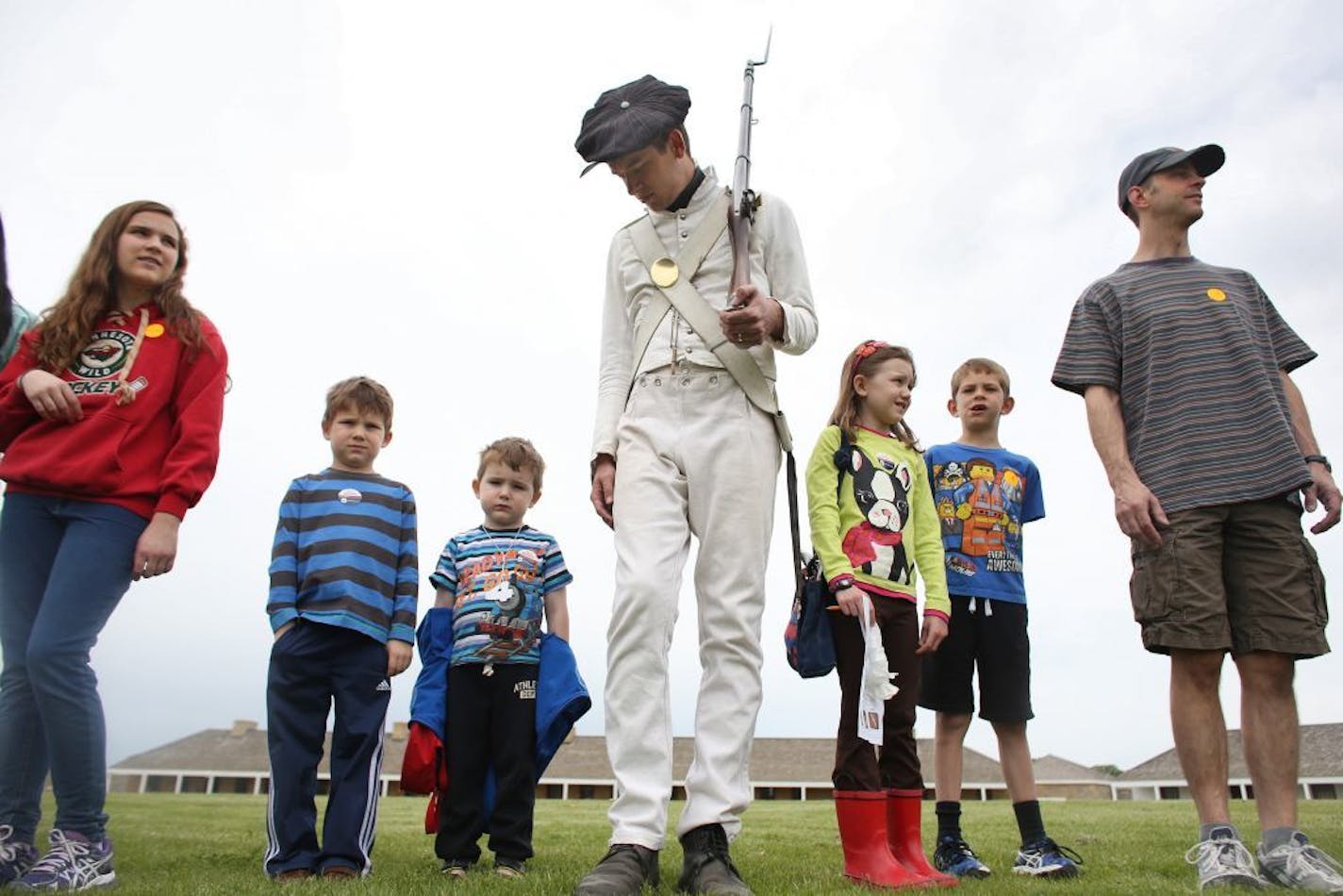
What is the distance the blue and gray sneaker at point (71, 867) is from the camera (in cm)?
372

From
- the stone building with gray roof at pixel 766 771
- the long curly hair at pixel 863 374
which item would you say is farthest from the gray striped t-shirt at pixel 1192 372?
the stone building with gray roof at pixel 766 771

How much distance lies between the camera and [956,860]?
16.5 feet

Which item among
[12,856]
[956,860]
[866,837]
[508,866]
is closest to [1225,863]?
[866,837]

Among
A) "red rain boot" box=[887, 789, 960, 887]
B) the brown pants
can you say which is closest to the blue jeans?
the brown pants

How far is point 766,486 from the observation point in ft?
13.5

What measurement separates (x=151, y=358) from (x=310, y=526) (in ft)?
3.68

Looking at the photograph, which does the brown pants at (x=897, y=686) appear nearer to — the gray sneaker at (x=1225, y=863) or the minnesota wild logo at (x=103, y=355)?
the gray sneaker at (x=1225, y=863)

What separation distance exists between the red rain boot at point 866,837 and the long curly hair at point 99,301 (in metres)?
3.51

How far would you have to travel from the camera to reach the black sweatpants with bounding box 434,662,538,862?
204 inches

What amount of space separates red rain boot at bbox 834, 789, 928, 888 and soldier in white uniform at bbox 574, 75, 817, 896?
0.64m

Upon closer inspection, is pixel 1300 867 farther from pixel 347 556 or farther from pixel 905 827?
pixel 347 556

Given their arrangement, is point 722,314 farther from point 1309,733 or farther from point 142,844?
point 1309,733

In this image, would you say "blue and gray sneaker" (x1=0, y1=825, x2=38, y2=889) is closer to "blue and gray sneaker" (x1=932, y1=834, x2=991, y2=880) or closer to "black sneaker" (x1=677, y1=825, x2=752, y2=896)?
"black sneaker" (x1=677, y1=825, x2=752, y2=896)

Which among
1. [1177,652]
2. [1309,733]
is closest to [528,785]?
[1177,652]
